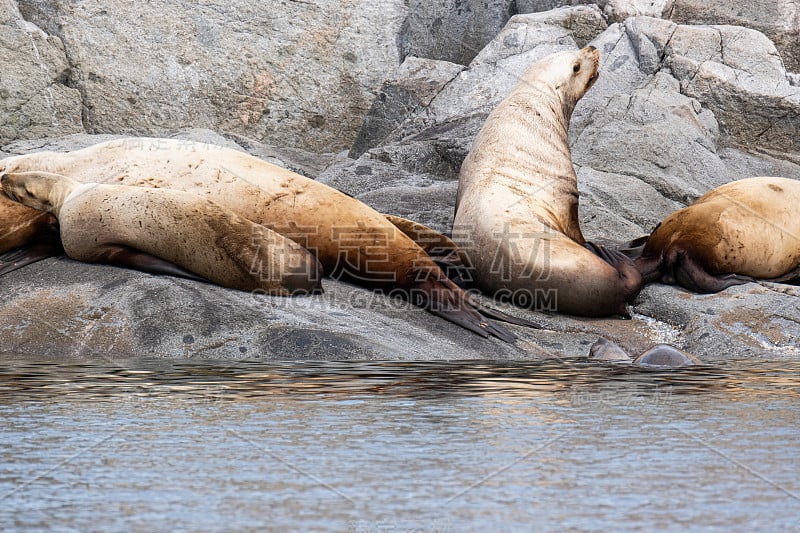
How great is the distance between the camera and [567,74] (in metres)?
8.47

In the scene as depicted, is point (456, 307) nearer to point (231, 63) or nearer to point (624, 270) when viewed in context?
point (624, 270)

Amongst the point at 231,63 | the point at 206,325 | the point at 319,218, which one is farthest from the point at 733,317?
the point at 231,63

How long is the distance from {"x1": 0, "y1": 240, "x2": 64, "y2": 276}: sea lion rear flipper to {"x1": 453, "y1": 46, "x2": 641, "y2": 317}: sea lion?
245cm

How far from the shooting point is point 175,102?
11.3 meters

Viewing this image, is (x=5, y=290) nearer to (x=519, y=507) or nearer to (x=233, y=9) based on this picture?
(x=519, y=507)

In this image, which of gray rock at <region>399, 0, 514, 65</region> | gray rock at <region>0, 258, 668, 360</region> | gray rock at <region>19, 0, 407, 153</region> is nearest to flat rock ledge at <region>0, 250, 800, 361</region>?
gray rock at <region>0, 258, 668, 360</region>

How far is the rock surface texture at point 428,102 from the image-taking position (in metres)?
6.27

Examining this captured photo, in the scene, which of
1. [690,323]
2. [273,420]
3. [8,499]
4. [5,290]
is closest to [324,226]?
[5,290]

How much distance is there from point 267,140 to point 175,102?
1.02m

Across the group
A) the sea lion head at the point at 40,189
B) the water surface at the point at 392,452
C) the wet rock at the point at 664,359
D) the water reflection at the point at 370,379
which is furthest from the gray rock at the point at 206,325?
the water surface at the point at 392,452

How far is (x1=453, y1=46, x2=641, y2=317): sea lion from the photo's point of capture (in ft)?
21.6

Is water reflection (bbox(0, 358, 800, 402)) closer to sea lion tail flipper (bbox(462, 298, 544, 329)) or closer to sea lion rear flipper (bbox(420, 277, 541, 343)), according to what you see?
sea lion rear flipper (bbox(420, 277, 541, 343))

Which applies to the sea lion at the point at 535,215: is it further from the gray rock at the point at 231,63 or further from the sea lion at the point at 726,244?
the gray rock at the point at 231,63

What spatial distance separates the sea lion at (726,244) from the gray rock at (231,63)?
5.44 metres
